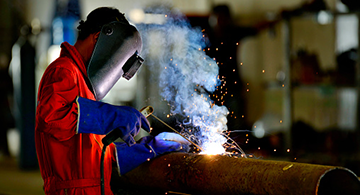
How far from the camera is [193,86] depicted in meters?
2.36

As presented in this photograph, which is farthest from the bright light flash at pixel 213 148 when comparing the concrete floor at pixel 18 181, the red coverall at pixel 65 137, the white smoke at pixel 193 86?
the concrete floor at pixel 18 181

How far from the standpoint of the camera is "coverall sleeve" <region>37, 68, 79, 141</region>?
1370mm

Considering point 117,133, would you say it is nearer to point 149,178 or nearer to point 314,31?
point 149,178

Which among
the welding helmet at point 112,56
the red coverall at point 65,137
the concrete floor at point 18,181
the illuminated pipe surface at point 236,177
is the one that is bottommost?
the concrete floor at point 18,181

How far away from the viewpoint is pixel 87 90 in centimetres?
162

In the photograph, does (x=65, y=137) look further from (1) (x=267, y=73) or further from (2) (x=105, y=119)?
(1) (x=267, y=73)

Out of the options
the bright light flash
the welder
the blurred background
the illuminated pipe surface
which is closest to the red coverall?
the welder

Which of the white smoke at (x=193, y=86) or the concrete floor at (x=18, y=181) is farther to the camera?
the concrete floor at (x=18, y=181)

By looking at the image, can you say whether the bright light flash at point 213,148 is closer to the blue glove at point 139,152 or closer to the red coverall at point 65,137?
the blue glove at point 139,152

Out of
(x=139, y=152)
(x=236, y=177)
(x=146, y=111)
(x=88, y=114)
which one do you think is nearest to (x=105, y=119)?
(x=88, y=114)

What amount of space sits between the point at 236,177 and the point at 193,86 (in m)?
0.97

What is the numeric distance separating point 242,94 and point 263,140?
0.62 m

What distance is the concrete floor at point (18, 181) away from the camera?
3.84 m

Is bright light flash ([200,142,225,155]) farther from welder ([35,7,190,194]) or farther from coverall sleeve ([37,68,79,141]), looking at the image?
coverall sleeve ([37,68,79,141])
